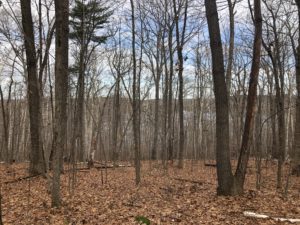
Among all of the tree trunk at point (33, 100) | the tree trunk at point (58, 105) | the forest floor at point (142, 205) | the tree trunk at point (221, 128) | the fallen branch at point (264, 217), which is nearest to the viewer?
the fallen branch at point (264, 217)

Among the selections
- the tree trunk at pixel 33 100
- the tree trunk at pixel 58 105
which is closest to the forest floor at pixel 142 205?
the tree trunk at pixel 58 105

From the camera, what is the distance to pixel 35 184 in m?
11.2

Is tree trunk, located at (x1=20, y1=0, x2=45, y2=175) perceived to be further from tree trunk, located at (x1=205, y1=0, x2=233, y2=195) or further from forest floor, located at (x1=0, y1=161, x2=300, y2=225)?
tree trunk, located at (x1=205, y1=0, x2=233, y2=195)

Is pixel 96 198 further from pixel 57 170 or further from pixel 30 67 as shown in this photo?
pixel 30 67

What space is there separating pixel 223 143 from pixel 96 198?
3.45 m

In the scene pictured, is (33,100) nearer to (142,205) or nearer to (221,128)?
(142,205)

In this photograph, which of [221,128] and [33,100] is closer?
[221,128]

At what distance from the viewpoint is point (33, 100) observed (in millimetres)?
12648

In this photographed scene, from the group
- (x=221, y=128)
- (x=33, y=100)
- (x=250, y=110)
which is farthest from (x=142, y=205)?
(x=33, y=100)

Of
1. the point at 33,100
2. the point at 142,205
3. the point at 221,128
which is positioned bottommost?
the point at 142,205

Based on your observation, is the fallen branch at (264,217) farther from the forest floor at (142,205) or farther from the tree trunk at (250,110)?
the tree trunk at (250,110)

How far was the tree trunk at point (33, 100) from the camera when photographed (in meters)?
12.4

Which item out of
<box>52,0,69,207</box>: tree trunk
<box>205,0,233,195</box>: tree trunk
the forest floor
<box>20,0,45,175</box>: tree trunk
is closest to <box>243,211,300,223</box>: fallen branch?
the forest floor

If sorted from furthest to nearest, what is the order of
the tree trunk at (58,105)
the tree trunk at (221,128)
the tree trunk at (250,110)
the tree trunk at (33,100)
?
the tree trunk at (33,100)
the tree trunk at (221,128)
the tree trunk at (250,110)
the tree trunk at (58,105)
